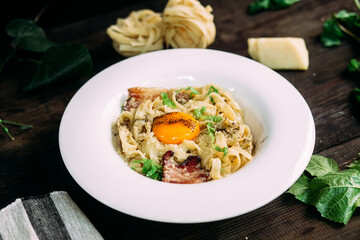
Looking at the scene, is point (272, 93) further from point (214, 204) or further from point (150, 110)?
point (214, 204)

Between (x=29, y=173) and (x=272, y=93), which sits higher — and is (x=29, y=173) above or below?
below

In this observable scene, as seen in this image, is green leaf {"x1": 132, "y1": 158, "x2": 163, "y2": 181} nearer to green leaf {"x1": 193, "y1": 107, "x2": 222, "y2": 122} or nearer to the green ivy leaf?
green leaf {"x1": 193, "y1": 107, "x2": 222, "y2": 122}

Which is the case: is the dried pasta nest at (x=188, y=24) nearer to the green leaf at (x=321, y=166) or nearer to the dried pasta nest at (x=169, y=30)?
the dried pasta nest at (x=169, y=30)


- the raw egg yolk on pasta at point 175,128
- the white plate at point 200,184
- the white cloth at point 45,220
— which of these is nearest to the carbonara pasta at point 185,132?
the raw egg yolk on pasta at point 175,128

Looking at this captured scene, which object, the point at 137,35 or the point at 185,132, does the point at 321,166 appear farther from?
the point at 137,35

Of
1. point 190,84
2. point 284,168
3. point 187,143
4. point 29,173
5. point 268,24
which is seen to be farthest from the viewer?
point 268,24

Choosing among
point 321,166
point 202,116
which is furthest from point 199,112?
point 321,166

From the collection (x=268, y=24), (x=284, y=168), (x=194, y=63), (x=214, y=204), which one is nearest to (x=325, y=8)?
(x=268, y=24)
